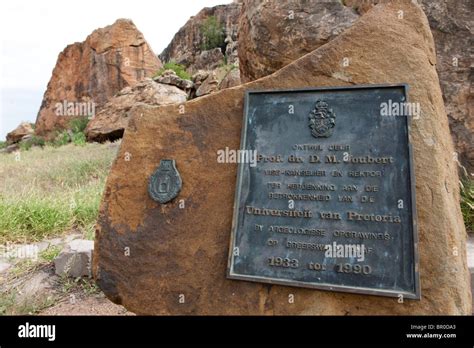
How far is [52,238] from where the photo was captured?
481 centimetres

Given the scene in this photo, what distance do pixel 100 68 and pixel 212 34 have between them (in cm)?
776

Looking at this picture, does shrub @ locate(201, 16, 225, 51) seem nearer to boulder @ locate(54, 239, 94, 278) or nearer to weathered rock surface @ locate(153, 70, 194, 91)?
weathered rock surface @ locate(153, 70, 194, 91)

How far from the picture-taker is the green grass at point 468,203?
462 cm

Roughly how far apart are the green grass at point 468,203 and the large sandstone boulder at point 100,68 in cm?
1456

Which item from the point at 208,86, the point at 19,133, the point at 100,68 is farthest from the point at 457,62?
the point at 19,133

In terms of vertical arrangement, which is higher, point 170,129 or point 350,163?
point 170,129

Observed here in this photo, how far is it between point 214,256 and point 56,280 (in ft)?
6.80

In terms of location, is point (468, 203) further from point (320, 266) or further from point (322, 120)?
point (320, 266)

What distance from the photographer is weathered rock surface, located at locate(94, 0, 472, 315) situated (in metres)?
2.39

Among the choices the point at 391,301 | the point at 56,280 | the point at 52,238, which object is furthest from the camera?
the point at 52,238

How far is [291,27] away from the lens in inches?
212

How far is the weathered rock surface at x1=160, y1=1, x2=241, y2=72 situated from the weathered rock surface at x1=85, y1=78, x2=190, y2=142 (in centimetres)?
812
